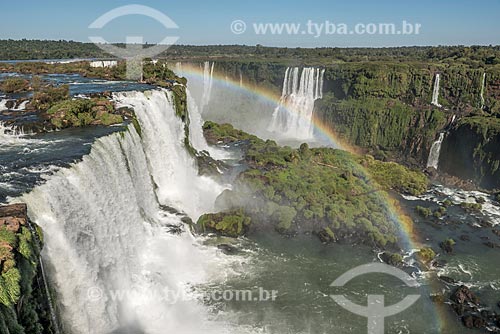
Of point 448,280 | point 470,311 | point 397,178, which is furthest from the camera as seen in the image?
point 397,178

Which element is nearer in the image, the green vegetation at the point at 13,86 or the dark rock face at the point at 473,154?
the green vegetation at the point at 13,86

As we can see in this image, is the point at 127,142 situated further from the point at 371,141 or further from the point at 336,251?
the point at 371,141

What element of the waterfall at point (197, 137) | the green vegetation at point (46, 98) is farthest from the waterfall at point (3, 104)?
the waterfall at point (197, 137)

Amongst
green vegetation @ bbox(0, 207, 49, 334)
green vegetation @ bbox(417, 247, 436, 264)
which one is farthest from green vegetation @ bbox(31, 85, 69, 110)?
green vegetation @ bbox(417, 247, 436, 264)

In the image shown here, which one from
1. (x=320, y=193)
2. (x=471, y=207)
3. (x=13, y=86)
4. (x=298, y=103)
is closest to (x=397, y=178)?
(x=471, y=207)

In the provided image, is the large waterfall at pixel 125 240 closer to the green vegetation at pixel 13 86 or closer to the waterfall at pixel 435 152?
the green vegetation at pixel 13 86

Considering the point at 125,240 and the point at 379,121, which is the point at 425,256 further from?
the point at 379,121
